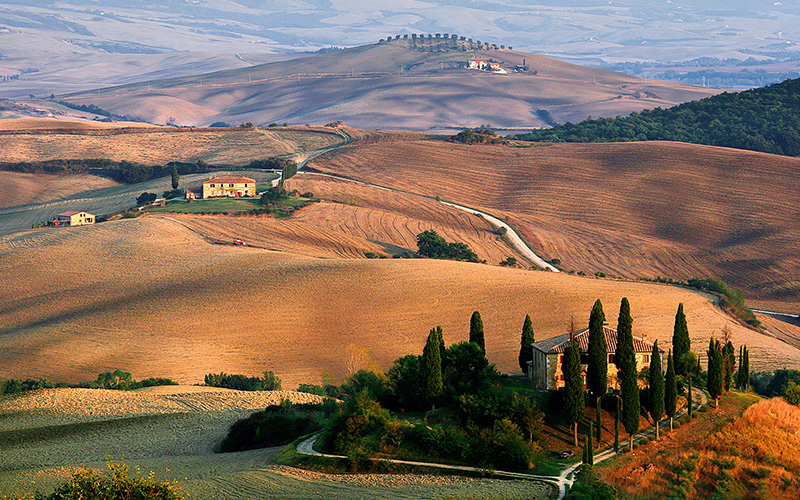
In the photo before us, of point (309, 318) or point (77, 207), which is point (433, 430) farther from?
point (77, 207)

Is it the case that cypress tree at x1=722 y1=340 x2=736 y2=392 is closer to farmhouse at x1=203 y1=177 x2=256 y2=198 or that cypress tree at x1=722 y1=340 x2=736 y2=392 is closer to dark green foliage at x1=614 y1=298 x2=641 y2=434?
dark green foliage at x1=614 y1=298 x2=641 y2=434

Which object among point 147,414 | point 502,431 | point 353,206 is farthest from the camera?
point 353,206

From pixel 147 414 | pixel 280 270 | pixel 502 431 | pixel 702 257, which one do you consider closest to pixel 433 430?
pixel 502 431

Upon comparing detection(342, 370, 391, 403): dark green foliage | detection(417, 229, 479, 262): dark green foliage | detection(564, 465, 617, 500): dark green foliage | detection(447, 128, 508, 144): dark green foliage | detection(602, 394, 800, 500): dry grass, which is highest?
detection(447, 128, 508, 144): dark green foliage

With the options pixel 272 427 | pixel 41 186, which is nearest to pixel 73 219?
pixel 41 186

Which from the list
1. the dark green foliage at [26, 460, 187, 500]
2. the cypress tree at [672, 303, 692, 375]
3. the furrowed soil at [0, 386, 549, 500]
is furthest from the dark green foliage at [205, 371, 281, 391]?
the dark green foliage at [26, 460, 187, 500]

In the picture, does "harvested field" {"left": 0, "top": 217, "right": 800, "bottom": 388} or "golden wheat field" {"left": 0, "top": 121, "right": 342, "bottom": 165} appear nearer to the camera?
"harvested field" {"left": 0, "top": 217, "right": 800, "bottom": 388}
